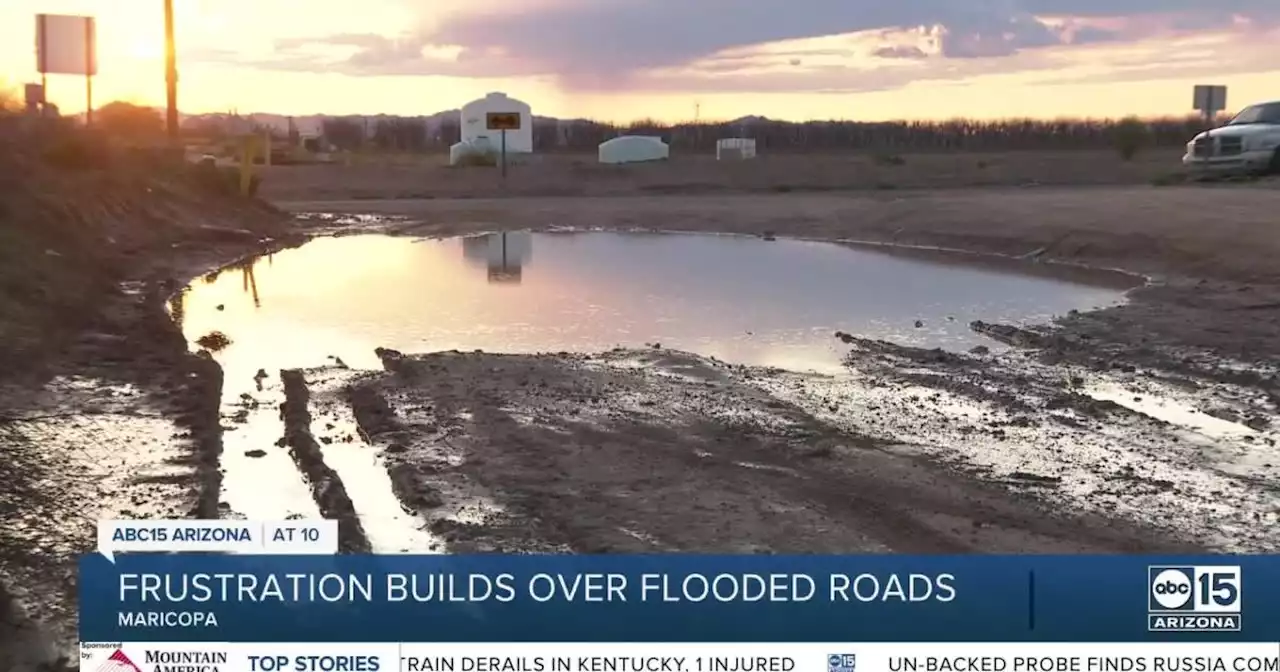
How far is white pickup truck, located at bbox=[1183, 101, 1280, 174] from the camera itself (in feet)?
99.6

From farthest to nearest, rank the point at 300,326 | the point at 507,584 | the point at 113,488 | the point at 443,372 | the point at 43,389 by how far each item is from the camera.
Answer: the point at 300,326 < the point at 443,372 < the point at 43,389 < the point at 113,488 < the point at 507,584

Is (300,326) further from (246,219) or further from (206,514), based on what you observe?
(246,219)

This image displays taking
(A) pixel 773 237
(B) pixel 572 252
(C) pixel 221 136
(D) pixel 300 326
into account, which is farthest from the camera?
(C) pixel 221 136

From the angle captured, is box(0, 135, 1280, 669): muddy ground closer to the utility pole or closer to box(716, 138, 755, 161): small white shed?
the utility pole

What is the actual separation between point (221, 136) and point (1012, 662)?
80879 millimetres

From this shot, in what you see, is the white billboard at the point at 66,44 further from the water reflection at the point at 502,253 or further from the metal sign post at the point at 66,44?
the water reflection at the point at 502,253

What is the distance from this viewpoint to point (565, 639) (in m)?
3.80

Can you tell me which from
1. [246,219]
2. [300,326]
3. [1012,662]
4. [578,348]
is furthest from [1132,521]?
[246,219]

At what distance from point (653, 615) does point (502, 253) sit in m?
18.4

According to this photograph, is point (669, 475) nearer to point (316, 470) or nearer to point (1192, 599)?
point (316, 470)

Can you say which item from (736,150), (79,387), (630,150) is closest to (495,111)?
(630,150)

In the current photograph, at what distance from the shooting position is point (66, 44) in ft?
94.9

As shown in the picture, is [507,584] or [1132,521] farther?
[1132,521]

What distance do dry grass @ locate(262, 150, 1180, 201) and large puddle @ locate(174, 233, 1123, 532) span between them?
21.8 meters
